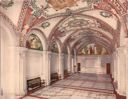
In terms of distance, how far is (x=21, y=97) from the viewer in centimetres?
969

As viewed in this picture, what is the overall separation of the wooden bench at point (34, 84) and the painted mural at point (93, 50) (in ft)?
50.5

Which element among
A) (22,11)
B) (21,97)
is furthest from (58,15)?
(21,97)

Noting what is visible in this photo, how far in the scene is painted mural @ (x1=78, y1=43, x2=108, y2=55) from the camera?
2659 cm

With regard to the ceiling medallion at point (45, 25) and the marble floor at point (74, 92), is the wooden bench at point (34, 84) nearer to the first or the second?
the marble floor at point (74, 92)

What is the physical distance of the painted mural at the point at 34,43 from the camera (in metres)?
12.1

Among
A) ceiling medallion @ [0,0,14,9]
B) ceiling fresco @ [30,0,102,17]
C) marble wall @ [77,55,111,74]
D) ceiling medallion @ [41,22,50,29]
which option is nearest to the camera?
ceiling medallion @ [0,0,14,9]

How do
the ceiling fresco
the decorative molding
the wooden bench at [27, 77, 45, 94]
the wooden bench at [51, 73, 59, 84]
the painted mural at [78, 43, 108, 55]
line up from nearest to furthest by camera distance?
the decorative molding, the ceiling fresco, the wooden bench at [27, 77, 45, 94], the wooden bench at [51, 73, 59, 84], the painted mural at [78, 43, 108, 55]

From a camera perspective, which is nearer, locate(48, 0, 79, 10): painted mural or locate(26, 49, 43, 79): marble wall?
locate(48, 0, 79, 10): painted mural

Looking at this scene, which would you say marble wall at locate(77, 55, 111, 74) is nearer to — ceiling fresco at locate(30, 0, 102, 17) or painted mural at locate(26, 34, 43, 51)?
painted mural at locate(26, 34, 43, 51)

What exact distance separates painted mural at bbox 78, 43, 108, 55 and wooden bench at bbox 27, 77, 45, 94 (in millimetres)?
15384

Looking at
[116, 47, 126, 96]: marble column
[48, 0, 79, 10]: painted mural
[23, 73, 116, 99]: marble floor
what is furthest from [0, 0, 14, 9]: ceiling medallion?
[116, 47, 126, 96]: marble column

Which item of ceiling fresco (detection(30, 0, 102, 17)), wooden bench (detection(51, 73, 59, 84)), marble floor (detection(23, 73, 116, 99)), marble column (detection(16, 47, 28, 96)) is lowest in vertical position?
marble floor (detection(23, 73, 116, 99))

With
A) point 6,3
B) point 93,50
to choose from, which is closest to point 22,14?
point 6,3

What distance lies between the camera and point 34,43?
12883 mm
